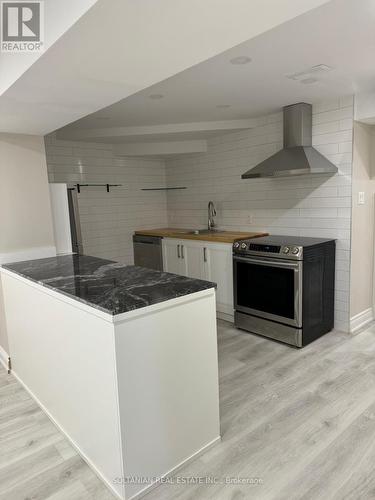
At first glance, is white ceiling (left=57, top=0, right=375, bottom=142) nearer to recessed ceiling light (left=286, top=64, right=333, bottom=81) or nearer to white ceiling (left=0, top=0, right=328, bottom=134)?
recessed ceiling light (left=286, top=64, right=333, bottom=81)

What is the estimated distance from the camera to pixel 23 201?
9.33 feet

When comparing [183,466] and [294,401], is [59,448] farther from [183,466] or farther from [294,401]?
[294,401]

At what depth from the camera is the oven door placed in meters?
3.06

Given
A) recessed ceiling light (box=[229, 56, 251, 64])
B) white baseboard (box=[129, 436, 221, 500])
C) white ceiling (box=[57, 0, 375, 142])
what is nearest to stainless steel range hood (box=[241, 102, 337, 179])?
white ceiling (box=[57, 0, 375, 142])

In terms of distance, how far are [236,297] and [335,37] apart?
2384 millimetres

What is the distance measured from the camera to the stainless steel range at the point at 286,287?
3.05 meters

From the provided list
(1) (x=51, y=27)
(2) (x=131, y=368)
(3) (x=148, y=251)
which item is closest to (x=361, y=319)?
(3) (x=148, y=251)

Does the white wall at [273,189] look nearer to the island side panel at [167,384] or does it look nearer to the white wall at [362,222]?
the white wall at [362,222]

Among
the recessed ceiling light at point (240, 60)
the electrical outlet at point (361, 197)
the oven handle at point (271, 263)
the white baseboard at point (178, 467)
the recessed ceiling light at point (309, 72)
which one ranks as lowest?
the white baseboard at point (178, 467)

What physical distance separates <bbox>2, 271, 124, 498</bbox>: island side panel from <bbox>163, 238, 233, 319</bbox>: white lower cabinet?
203cm

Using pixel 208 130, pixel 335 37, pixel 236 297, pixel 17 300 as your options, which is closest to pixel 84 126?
pixel 208 130

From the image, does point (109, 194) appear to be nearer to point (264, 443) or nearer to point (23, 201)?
point (23, 201)

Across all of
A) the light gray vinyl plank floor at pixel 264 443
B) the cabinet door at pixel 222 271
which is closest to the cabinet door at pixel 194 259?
the cabinet door at pixel 222 271

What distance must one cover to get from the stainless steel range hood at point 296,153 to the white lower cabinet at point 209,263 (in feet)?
2.89
